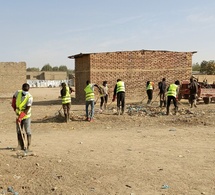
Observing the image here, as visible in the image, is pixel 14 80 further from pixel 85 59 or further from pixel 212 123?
pixel 212 123

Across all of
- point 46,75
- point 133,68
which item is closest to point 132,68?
point 133,68

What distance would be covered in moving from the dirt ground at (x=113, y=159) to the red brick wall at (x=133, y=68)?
9.60 meters

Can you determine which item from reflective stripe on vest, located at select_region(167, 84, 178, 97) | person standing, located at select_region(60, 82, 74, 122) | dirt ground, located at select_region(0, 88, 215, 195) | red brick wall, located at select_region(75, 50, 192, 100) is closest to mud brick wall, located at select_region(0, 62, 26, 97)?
red brick wall, located at select_region(75, 50, 192, 100)

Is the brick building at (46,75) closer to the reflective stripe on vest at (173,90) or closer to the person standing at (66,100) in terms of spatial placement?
the reflective stripe on vest at (173,90)

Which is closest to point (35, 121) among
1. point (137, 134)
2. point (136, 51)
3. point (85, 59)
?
point (137, 134)

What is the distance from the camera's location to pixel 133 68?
21.9 m

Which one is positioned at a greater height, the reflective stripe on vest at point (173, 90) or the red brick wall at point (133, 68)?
the red brick wall at point (133, 68)

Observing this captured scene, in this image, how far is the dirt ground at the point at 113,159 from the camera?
16.8 feet

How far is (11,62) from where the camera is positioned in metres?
34.2

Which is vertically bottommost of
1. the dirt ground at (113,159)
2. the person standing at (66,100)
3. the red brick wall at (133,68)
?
the dirt ground at (113,159)

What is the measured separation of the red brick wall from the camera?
21094mm

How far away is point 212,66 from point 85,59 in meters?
36.6

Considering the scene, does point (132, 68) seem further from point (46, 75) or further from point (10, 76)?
point (46, 75)


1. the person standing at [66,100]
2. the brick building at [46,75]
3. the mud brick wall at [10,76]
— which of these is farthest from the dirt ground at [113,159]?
the brick building at [46,75]
